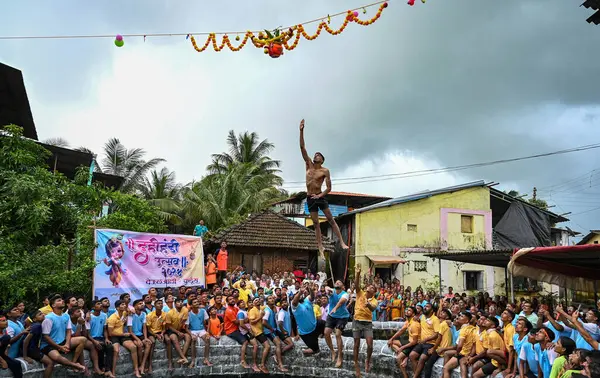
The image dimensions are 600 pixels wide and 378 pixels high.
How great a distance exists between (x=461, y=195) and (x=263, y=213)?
9425mm

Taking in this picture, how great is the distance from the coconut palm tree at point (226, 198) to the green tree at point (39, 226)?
11623mm

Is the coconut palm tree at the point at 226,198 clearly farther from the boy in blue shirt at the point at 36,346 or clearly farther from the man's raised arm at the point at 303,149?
the man's raised arm at the point at 303,149

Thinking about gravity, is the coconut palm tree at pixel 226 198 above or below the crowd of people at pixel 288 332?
above

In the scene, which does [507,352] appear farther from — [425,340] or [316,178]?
[316,178]

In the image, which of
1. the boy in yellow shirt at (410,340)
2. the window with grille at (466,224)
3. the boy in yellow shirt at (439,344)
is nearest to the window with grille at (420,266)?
the window with grille at (466,224)

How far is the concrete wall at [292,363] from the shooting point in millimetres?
9500

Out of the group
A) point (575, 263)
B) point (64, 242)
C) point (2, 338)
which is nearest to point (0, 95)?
point (64, 242)

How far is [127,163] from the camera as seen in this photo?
2834 cm

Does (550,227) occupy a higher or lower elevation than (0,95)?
lower

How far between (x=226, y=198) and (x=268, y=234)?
201 inches

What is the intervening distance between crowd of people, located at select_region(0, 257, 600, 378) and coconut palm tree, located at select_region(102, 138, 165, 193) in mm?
17454

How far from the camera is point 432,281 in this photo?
21.9 m

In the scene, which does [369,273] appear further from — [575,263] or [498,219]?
[575,263]

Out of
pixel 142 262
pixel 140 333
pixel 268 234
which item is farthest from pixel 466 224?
pixel 140 333
